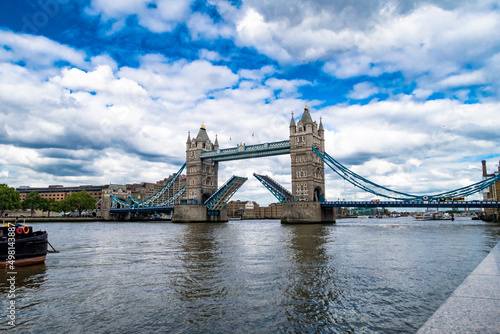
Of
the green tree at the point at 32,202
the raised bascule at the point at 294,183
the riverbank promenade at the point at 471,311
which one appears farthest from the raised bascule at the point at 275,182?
the riverbank promenade at the point at 471,311

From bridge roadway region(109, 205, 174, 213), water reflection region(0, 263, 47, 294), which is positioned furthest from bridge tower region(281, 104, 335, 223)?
water reflection region(0, 263, 47, 294)

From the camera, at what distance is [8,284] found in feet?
38.6

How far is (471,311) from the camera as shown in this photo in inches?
182

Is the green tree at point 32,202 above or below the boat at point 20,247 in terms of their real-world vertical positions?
above

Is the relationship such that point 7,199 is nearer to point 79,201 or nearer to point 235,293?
point 79,201

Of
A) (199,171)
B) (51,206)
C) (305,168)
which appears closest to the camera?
(305,168)

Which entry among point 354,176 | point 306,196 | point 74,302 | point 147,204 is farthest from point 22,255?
point 147,204

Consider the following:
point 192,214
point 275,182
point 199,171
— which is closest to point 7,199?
point 192,214

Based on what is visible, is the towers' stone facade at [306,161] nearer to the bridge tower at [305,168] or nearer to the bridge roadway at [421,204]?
the bridge tower at [305,168]

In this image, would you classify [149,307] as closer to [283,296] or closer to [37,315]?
[37,315]

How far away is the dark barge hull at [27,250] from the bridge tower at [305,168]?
45982mm

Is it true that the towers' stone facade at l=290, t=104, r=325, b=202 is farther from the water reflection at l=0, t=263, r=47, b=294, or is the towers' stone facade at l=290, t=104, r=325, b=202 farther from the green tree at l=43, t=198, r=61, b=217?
the green tree at l=43, t=198, r=61, b=217

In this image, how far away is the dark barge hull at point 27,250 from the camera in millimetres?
14445

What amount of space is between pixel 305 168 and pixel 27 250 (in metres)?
51.5
